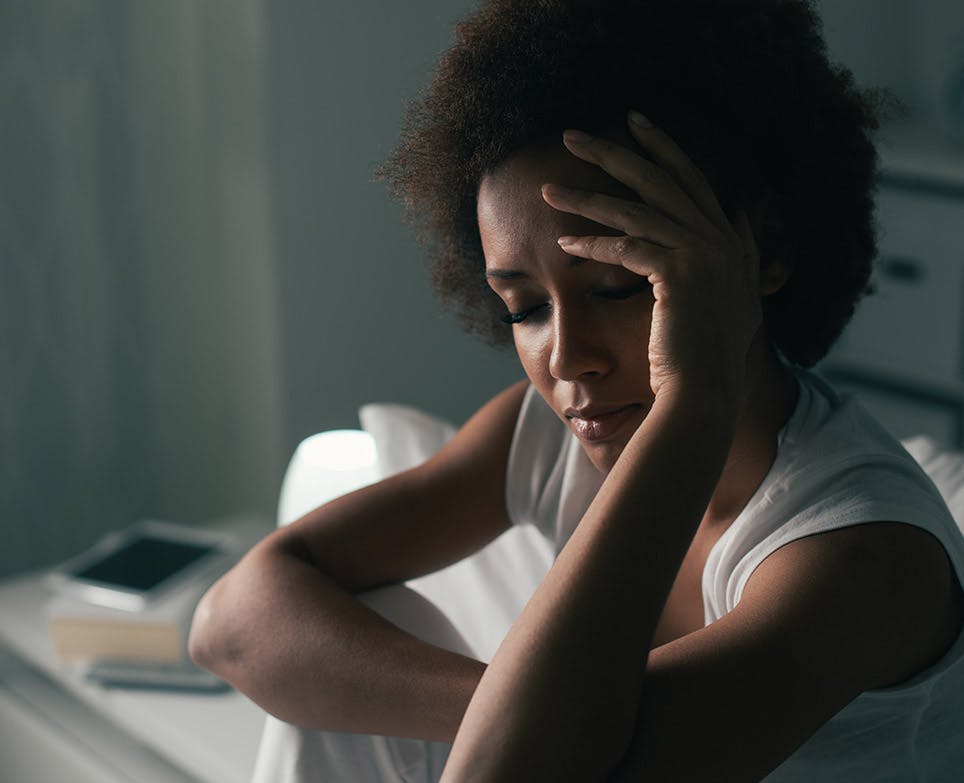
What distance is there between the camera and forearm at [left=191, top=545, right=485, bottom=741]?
38.8 inches

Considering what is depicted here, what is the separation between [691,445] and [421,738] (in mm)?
339

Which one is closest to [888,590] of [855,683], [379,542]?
[855,683]

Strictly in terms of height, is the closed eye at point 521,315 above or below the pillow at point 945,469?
above

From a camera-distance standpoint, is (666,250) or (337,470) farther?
(337,470)

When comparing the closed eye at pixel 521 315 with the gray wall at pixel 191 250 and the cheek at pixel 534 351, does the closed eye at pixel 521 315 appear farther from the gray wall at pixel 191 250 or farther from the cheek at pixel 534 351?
the gray wall at pixel 191 250

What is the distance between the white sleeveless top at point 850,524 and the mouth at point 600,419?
12 centimetres

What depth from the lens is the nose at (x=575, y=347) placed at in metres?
0.94

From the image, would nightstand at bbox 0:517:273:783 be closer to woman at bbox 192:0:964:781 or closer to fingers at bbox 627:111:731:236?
woman at bbox 192:0:964:781

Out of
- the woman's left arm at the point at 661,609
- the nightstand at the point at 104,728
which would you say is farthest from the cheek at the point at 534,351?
the nightstand at the point at 104,728

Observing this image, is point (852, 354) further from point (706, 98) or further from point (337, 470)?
point (706, 98)

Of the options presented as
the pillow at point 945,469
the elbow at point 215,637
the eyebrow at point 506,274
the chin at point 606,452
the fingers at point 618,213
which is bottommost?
the elbow at point 215,637

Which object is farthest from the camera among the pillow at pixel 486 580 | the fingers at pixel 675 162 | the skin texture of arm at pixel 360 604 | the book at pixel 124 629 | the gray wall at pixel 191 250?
the gray wall at pixel 191 250

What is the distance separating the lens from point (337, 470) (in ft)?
5.33

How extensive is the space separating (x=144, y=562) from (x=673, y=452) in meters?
1.11
